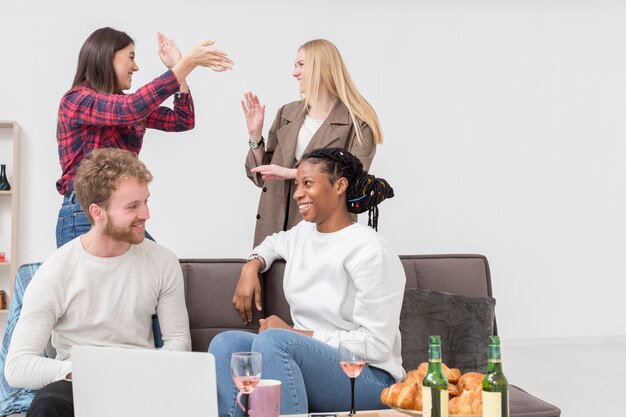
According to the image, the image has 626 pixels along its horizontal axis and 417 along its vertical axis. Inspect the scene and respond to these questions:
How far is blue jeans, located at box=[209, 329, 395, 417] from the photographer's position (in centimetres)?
204

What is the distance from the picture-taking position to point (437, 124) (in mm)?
5879

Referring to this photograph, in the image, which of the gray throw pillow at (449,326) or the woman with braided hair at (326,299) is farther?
the gray throw pillow at (449,326)

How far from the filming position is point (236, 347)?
214 cm

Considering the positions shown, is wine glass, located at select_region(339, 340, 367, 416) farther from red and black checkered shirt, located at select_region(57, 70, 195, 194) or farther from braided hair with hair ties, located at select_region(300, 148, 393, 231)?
red and black checkered shirt, located at select_region(57, 70, 195, 194)

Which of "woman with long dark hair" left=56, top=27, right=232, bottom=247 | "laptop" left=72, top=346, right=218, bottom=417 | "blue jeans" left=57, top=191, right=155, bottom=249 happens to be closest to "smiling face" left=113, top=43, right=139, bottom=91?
"woman with long dark hair" left=56, top=27, right=232, bottom=247

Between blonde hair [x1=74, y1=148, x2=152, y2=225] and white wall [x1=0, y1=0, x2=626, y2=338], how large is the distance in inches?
129

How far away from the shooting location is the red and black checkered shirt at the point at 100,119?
2.58 meters

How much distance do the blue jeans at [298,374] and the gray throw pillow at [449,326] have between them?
328mm

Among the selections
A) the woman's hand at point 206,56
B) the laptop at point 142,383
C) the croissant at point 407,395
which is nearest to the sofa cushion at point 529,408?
the croissant at point 407,395

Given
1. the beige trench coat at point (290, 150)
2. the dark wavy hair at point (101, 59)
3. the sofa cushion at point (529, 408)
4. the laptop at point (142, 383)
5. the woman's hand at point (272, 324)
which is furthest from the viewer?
the beige trench coat at point (290, 150)

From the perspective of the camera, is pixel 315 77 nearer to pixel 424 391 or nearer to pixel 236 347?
pixel 236 347

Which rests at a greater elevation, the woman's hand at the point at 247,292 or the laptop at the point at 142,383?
the woman's hand at the point at 247,292

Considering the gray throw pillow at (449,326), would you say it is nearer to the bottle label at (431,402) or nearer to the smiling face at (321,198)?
the smiling face at (321,198)

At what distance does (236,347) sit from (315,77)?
4.67ft
